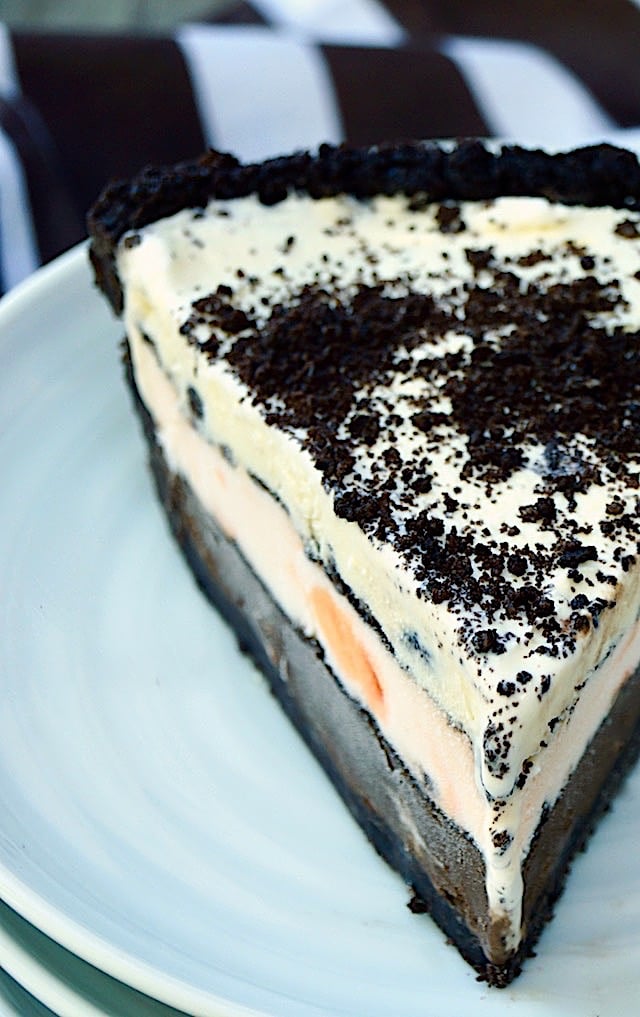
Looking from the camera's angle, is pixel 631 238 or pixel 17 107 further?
pixel 17 107

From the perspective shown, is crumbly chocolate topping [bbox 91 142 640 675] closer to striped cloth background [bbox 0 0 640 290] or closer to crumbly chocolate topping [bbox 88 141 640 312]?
crumbly chocolate topping [bbox 88 141 640 312]

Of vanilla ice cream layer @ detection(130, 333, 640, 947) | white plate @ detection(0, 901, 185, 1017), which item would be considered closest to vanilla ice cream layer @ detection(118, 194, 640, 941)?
vanilla ice cream layer @ detection(130, 333, 640, 947)

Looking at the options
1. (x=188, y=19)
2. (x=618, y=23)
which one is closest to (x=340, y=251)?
(x=618, y=23)

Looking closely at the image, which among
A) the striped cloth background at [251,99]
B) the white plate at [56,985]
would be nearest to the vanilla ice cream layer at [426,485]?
the white plate at [56,985]

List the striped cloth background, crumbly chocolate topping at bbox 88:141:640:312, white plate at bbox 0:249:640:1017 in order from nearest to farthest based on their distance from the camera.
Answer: white plate at bbox 0:249:640:1017 → crumbly chocolate topping at bbox 88:141:640:312 → the striped cloth background

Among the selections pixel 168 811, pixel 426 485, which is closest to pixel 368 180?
pixel 426 485

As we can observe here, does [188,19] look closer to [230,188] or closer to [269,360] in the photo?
[230,188]

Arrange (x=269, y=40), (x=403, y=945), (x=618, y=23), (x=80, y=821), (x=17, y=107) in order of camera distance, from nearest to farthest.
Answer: (x=403, y=945)
(x=80, y=821)
(x=17, y=107)
(x=269, y=40)
(x=618, y=23)
